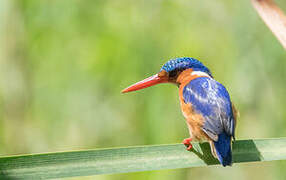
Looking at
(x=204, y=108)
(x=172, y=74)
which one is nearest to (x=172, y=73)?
(x=172, y=74)

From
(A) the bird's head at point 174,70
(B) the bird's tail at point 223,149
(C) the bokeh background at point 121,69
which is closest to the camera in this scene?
(B) the bird's tail at point 223,149

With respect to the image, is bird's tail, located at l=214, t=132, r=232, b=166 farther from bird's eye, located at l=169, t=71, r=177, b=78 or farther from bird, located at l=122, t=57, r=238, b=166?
bird's eye, located at l=169, t=71, r=177, b=78

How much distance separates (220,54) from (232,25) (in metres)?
0.26

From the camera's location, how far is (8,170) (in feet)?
4.29

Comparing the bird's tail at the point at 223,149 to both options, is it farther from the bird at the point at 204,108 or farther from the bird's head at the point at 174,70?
the bird's head at the point at 174,70

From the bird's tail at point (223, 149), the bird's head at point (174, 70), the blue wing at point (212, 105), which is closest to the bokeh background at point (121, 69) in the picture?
the bird's head at point (174, 70)

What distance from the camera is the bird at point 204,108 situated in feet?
5.79

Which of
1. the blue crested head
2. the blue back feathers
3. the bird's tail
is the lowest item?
the bird's tail

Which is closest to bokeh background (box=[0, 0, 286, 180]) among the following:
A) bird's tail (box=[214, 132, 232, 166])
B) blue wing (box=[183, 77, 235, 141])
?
blue wing (box=[183, 77, 235, 141])

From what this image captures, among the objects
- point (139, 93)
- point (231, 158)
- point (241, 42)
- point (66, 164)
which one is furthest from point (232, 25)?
point (66, 164)

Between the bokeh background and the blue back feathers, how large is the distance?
66 centimetres

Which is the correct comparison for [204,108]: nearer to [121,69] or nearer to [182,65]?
[182,65]

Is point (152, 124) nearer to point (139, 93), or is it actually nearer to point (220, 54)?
point (139, 93)

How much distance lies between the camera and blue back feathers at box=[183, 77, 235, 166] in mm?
1708
